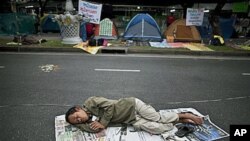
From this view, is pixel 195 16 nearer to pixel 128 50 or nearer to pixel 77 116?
pixel 128 50

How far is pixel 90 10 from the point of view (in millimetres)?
12219

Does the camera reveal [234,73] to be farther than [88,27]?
No

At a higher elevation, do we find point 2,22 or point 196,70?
point 2,22

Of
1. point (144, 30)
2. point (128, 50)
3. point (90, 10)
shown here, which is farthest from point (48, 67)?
point (144, 30)

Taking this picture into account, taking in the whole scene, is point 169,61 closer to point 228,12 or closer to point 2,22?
point 2,22

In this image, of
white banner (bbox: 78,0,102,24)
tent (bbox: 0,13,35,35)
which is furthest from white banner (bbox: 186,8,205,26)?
tent (bbox: 0,13,35,35)

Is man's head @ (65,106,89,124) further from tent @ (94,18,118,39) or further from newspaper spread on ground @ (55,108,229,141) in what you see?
tent @ (94,18,118,39)

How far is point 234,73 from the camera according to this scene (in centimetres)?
748

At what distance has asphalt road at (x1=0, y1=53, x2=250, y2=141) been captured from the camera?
4270 millimetres

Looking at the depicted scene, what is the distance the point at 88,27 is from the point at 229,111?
1002 cm

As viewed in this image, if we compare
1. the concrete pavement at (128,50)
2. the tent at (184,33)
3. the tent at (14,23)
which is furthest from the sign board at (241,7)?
the tent at (14,23)

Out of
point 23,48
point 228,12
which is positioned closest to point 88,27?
point 23,48

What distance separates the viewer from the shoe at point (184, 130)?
142 inches

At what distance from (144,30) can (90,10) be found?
267cm
